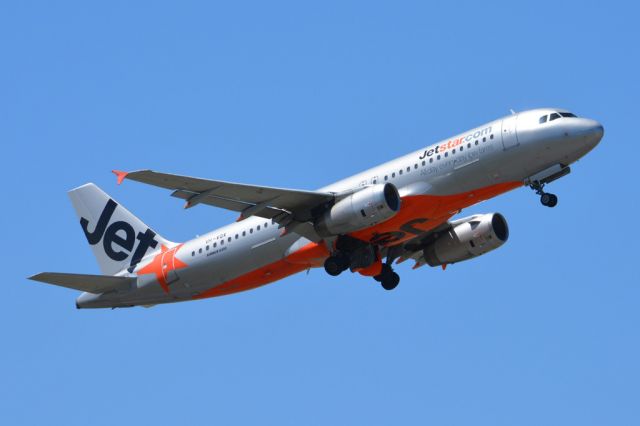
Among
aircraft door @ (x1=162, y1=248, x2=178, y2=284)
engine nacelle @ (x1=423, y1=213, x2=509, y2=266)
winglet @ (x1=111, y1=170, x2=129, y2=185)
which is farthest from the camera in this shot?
engine nacelle @ (x1=423, y1=213, x2=509, y2=266)

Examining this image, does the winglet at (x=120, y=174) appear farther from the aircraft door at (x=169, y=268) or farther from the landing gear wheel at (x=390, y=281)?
the landing gear wheel at (x=390, y=281)

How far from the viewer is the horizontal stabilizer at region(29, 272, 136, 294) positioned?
49594mm

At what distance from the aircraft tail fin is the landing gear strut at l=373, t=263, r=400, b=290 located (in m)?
9.62

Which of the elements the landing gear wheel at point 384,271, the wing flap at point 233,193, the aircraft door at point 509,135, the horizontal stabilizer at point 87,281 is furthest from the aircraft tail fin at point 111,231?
the aircraft door at point 509,135

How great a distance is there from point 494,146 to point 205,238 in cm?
1360

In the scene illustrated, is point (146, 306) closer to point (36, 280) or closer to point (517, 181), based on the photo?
point (36, 280)

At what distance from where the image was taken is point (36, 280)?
4847 cm

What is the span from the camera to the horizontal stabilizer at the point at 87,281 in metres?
49.6

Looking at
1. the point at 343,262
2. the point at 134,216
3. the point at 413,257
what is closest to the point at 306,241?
the point at 343,262

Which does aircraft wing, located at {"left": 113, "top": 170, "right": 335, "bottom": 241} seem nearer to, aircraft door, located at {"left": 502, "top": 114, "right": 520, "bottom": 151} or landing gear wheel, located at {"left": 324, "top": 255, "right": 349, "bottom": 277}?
landing gear wheel, located at {"left": 324, "top": 255, "right": 349, "bottom": 277}

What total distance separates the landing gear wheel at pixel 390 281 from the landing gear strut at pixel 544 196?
379 inches

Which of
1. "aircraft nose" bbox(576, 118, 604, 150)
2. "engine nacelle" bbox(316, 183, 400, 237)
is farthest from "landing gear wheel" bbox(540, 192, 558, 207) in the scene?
"engine nacelle" bbox(316, 183, 400, 237)

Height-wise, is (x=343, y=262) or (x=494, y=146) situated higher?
(x=494, y=146)

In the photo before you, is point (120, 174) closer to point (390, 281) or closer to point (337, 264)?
point (337, 264)
